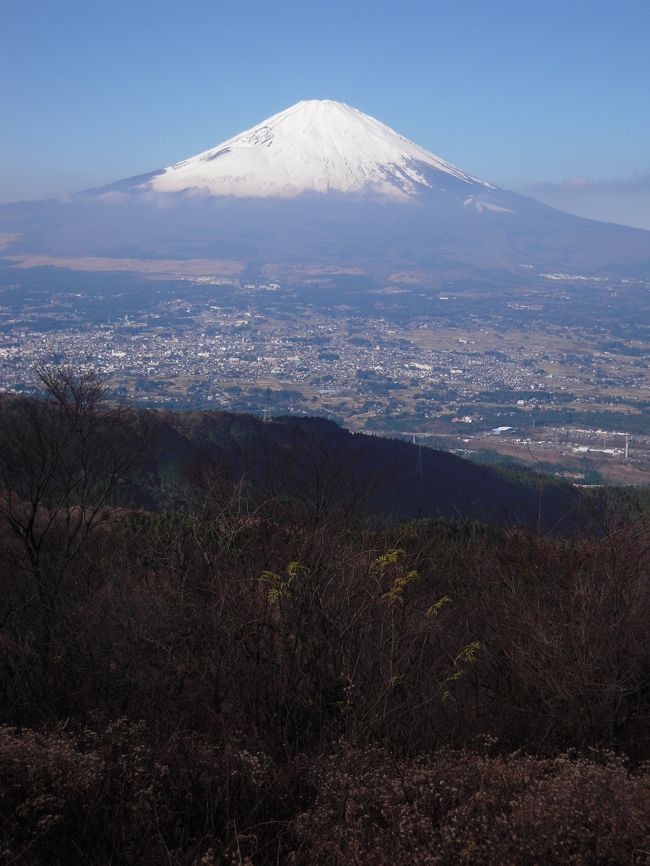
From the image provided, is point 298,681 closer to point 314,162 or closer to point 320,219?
point 320,219

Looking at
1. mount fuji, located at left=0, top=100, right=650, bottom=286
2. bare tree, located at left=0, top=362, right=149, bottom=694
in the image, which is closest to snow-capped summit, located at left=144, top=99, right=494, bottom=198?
mount fuji, located at left=0, top=100, right=650, bottom=286

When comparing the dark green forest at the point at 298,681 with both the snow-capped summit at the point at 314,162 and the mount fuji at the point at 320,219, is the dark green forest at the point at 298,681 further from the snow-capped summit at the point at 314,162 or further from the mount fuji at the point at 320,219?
the snow-capped summit at the point at 314,162

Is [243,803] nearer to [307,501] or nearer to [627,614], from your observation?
[627,614]

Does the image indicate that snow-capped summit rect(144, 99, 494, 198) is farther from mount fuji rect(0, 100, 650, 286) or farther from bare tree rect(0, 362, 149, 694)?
bare tree rect(0, 362, 149, 694)

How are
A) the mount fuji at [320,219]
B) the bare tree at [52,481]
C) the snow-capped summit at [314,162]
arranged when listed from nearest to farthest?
the bare tree at [52,481]
the mount fuji at [320,219]
the snow-capped summit at [314,162]

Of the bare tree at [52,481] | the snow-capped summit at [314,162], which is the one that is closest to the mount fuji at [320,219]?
the snow-capped summit at [314,162]

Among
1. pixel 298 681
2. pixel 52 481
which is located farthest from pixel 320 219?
pixel 298 681

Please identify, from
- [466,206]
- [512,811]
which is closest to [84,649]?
[512,811]
